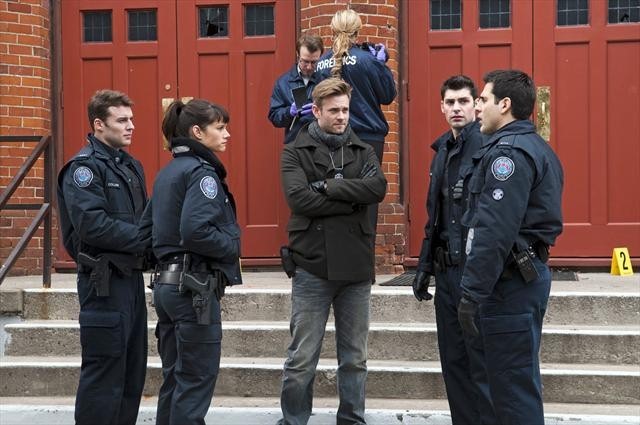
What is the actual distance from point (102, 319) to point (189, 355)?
58cm

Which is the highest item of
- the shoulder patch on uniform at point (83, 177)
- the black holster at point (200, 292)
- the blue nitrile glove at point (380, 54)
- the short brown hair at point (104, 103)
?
the blue nitrile glove at point (380, 54)

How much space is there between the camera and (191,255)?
4684 mm

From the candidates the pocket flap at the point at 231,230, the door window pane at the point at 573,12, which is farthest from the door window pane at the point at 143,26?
the pocket flap at the point at 231,230

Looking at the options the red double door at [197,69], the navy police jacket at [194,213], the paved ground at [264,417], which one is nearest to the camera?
the navy police jacket at [194,213]

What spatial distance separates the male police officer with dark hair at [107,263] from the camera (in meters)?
4.87

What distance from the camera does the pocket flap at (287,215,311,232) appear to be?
530cm

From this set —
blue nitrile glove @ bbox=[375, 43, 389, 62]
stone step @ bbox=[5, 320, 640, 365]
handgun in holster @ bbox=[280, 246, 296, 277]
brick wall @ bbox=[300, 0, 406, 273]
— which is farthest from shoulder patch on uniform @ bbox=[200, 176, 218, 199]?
brick wall @ bbox=[300, 0, 406, 273]

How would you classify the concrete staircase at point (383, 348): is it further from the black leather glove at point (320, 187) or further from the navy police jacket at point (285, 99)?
the black leather glove at point (320, 187)

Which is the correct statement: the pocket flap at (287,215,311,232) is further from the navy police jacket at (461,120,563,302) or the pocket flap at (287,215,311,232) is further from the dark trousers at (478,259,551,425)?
the dark trousers at (478,259,551,425)

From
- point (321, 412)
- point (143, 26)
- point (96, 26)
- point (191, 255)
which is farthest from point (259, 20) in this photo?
point (191, 255)

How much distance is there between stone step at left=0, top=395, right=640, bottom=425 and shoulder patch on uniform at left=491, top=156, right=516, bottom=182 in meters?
1.97

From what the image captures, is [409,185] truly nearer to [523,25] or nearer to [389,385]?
[523,25]

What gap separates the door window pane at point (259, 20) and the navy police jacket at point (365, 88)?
7.43 ft

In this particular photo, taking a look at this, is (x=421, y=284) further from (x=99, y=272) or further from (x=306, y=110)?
(x=99, y=272)
